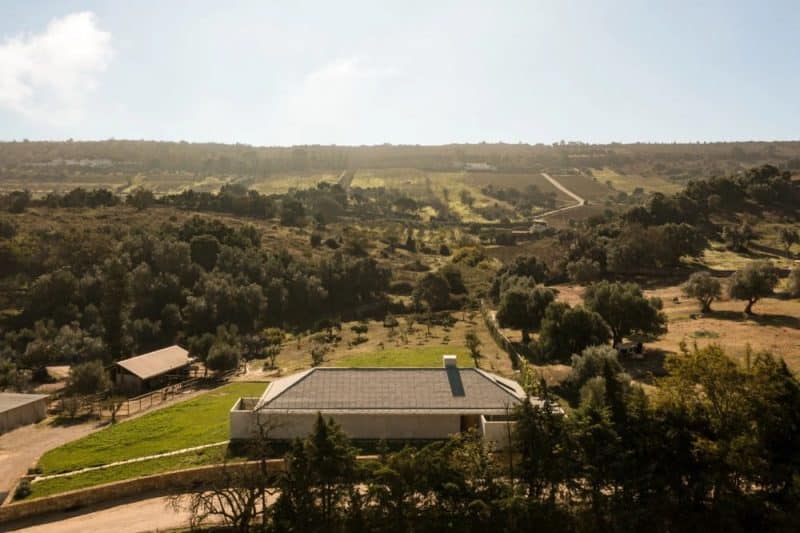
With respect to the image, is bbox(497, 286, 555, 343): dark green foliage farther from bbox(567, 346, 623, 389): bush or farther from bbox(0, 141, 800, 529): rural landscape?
bbox(567, 346, 623, 389): bush

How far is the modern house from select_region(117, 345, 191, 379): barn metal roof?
53.1 feet

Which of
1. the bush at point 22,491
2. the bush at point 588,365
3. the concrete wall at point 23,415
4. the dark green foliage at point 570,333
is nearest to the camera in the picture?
the bush at point 22,491

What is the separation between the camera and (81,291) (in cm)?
6222

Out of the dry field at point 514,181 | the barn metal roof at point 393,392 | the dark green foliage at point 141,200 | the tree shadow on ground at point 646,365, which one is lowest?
the tree shadow on ground at point 646,365

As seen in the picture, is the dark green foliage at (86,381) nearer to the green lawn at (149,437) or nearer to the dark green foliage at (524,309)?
the green lawn at (149,437)

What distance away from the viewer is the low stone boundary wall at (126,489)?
24.9 m

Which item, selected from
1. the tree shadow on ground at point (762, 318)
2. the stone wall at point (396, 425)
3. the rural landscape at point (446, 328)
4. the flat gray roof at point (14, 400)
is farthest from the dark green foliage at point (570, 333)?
the flat gray roof at point (14, 400)

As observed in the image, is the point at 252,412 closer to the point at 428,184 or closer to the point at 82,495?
the point at 82,495

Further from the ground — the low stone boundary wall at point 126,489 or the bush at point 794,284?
the bush at point 794,284

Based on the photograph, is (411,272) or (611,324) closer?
(611,324)

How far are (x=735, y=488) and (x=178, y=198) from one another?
10489 centimetres

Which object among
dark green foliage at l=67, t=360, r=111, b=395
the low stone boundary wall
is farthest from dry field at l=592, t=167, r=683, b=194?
the low stone boundary wall

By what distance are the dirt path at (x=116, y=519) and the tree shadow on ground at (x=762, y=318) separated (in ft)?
148

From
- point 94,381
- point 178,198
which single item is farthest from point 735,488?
point 178,198
